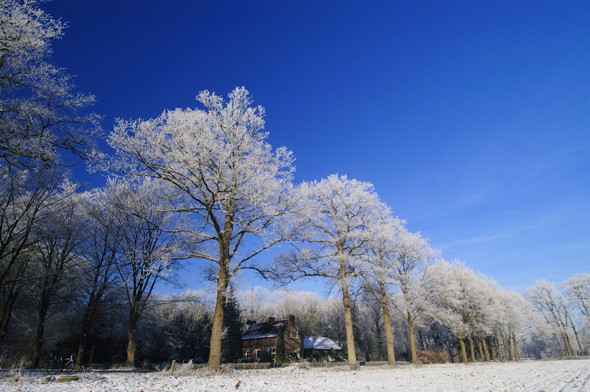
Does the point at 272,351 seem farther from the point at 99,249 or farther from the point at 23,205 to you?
the point at 23,205

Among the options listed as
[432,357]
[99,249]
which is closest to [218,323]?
[99,249]

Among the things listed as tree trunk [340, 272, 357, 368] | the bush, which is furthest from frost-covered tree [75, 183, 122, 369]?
the bush

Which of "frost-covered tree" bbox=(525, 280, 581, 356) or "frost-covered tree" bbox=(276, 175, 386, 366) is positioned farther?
"frost-covered tree" bbox=(525, 280, 581, 356)

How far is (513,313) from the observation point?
4469 cm

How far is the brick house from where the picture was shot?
1486 inches

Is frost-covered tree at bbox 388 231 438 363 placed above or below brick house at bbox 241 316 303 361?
above

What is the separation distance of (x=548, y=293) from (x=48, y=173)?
3010 inches

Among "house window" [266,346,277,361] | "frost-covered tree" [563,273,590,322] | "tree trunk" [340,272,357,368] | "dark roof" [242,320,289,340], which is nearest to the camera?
"tree trunk" [340,272,357,368]

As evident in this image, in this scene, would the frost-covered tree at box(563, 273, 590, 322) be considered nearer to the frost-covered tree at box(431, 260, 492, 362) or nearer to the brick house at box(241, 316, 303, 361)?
the frost-covered tree at box(431, 260, 492, 362)

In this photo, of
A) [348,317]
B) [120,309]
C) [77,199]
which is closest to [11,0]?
[77,199]

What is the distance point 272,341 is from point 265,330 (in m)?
2.82

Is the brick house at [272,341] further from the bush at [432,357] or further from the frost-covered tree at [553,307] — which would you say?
the frost-covered tree at [553,307]

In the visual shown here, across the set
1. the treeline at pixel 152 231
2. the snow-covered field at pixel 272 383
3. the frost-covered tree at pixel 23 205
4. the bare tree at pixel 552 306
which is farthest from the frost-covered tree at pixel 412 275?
the bare tree at pixel 552 306

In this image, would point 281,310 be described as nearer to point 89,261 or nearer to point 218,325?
point 89,261
